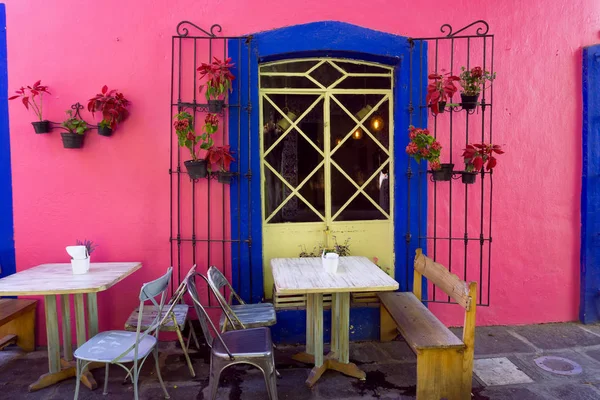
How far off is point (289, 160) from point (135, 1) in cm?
211

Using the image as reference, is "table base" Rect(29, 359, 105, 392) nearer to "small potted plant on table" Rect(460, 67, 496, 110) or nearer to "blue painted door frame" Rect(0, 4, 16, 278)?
"blue painted door frame" Rect(0, 4, 16, 278)

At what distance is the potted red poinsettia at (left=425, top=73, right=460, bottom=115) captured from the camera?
404cm

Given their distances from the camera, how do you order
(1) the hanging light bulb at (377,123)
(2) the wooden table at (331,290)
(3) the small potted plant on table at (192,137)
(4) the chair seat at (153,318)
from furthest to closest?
(1) the hanging light bulb at (377,123), (3) the small potted plant on table at (192,137), (4) the chair seat at (153,318), (2) the wooden table at (331,290)

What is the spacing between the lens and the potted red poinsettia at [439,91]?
4.04 m

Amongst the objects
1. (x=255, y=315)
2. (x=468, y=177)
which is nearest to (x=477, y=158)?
(x=468, y=177)

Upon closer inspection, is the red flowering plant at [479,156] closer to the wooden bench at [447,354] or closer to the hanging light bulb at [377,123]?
the hanging light bulb at [377,123]

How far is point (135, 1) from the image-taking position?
4.15 meters

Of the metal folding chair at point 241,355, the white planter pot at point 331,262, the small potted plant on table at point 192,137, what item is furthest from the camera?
the small potted plant on table at point 192,137

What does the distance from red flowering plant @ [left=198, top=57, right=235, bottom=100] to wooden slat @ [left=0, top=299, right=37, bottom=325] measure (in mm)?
2556

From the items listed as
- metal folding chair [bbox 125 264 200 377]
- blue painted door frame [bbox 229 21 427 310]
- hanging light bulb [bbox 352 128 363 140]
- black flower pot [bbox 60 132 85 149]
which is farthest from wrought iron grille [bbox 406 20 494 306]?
black flower pot [bbox 60 132 85 149]

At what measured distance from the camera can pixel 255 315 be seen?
370cm

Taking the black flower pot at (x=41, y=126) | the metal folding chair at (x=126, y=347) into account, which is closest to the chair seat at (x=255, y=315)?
the metal folding chair at (x=126, y=347)

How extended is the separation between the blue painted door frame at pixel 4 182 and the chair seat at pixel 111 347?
1.70 m

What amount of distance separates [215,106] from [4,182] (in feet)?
7.13
